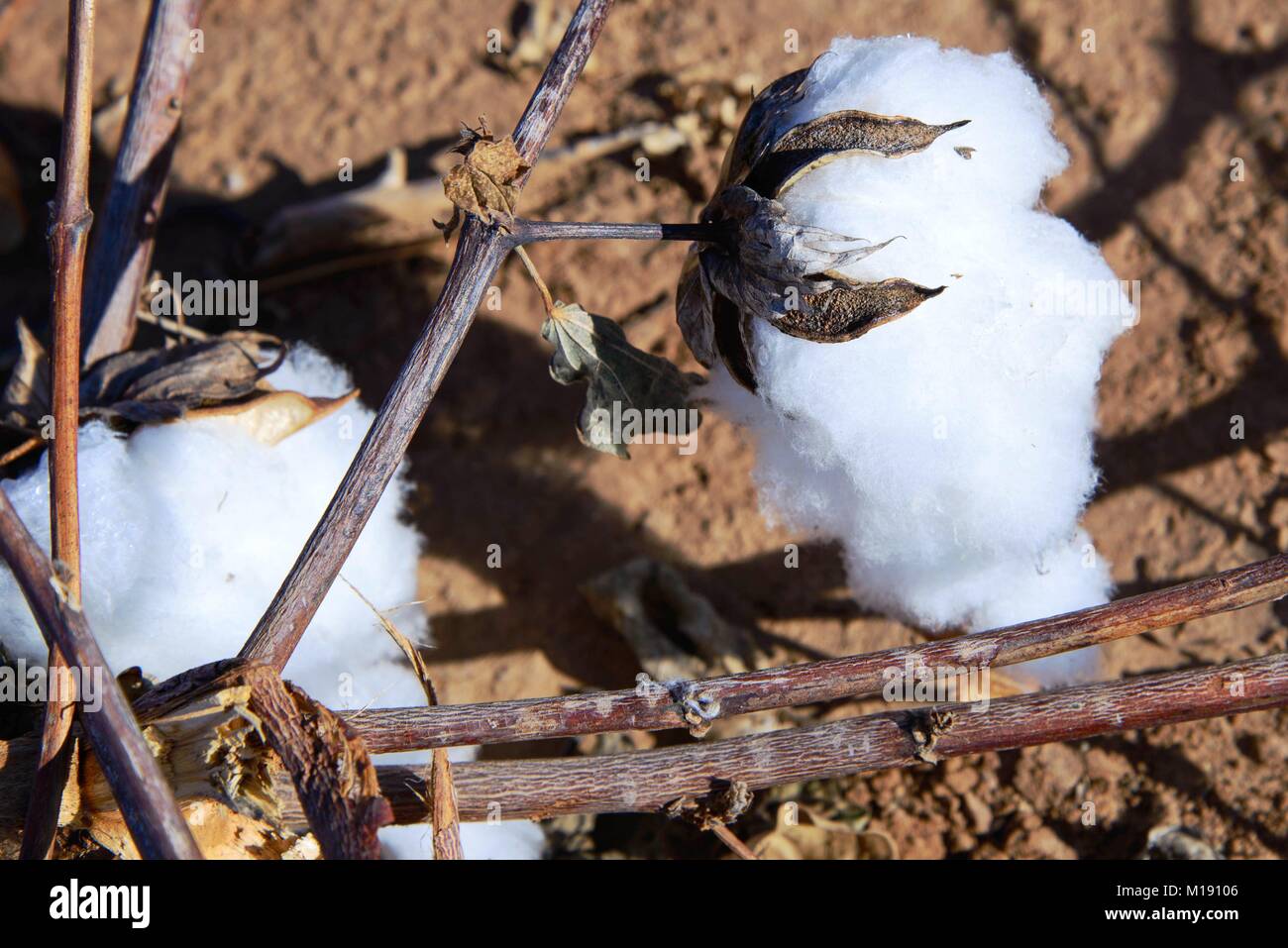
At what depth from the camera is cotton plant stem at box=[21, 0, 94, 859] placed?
1.19 meters

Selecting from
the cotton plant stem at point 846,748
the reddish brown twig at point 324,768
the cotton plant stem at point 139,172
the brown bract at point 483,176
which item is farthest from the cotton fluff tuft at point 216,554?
the brown bract at point 483,176

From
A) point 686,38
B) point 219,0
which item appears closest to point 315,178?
point 219,0

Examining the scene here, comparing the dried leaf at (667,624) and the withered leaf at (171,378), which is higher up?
the withered leaf at (171,378)

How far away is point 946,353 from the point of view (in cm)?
147

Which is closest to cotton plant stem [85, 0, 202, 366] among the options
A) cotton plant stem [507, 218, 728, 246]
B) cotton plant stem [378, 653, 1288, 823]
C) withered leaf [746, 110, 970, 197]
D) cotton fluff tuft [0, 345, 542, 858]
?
cotton fluff tuft [0, 345, 542, 858]

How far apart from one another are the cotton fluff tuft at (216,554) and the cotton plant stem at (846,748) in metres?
0.48

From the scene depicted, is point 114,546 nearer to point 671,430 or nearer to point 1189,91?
point 671,430

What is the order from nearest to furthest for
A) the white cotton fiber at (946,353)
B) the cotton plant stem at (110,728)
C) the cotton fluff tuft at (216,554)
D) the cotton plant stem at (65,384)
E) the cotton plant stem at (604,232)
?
the cotton plant stem at (110,728)
the cotton plant stem at (65,384)
the cotton plant stem at (604,232)
the white cotton fiber at (946,353)
the cotton fluff tuft at (216,554)

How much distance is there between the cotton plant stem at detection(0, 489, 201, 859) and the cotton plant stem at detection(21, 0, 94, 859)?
47mm

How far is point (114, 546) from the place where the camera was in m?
1.66

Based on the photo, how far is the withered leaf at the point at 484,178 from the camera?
1.22 metres

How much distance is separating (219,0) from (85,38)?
1418 millimetres

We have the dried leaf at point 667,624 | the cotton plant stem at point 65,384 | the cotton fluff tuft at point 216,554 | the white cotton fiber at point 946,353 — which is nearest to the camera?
the cotton plant stem at point 65,384

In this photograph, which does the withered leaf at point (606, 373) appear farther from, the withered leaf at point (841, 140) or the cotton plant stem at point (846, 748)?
the cotton plant stem at point (846, 748)
